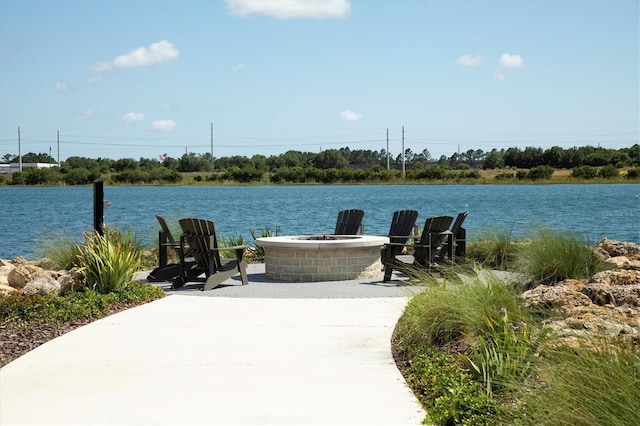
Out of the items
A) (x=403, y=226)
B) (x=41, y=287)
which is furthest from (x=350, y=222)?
(x=41, y=287)

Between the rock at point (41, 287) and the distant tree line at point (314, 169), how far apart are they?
82.3 m

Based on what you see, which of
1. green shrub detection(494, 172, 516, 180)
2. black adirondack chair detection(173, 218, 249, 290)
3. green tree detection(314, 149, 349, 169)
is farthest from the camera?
green tree detection(314, 149, 349, 169)

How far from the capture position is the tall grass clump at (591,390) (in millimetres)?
4168

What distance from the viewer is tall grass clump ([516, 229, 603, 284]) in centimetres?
1035

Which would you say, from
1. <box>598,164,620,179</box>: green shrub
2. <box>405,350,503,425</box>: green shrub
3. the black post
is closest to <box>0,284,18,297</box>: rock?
the black post

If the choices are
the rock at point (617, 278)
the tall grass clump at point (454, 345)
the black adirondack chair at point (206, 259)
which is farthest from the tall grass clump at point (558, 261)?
the black adirondack chair at point (206, 259)

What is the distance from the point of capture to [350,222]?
46.8 ft

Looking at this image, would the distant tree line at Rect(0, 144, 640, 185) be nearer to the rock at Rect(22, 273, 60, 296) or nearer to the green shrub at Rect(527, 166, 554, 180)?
the green shrub at Rect(527, 166, 554, 180)

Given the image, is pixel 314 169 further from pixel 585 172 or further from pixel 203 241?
pixel 203 241

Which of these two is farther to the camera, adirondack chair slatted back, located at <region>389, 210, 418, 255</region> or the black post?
adirondack chair slatted back, located at <region>389, 210, 418, 255</region>

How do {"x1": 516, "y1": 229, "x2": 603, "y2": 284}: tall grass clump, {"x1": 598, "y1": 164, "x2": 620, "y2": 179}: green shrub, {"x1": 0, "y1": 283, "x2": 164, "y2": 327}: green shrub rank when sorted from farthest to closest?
{"x1": 598, "y1": 164, "x2": 620, "y2": 179}: green shrub → {"x1": 516, "y1": 229, "x2": 603, "y2": 284}: tall grass clump → {"x1": 0, "y1": 283, "x2": 164, "y2": 327}: green shrub

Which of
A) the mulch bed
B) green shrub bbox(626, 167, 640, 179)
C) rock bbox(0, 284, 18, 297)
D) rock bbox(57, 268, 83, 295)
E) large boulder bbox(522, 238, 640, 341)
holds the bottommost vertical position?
the mulch bed

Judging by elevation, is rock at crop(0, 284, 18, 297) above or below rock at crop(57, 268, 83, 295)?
below

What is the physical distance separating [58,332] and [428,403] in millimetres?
4130
